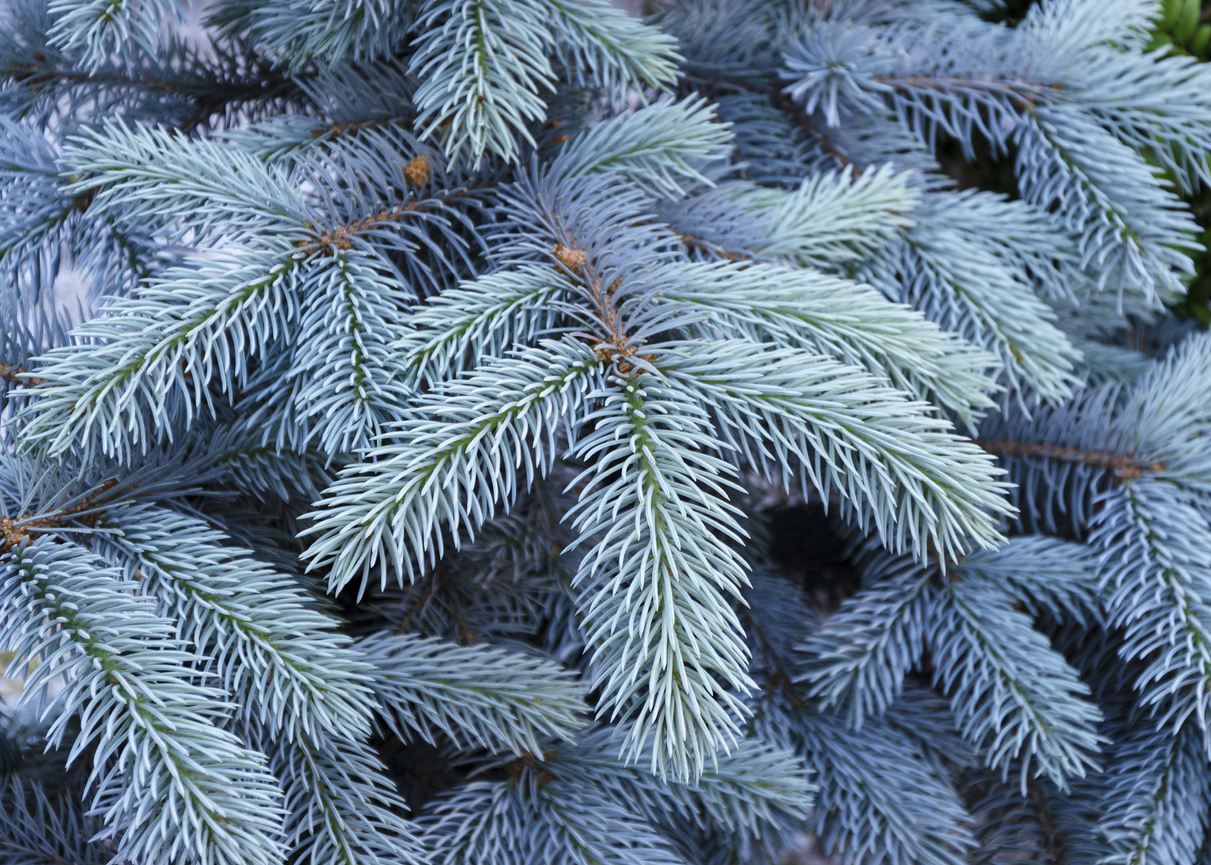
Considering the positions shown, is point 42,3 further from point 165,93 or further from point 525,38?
point 525,38

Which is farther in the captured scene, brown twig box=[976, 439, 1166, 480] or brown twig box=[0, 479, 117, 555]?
brown twig box=[976, 439, 1166, 480]

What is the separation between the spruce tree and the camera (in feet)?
1.03

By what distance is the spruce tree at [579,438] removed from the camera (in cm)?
31

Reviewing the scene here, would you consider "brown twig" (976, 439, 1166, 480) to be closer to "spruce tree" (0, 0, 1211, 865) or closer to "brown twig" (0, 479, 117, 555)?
"spruce tree" (0, 0, 1211, 865)

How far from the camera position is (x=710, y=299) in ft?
1.21

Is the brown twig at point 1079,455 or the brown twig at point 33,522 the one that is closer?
the brown twig at point 33,522

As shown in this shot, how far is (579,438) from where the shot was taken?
0.44 m

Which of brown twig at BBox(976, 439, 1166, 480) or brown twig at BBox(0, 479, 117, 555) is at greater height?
brown twig at BBox(0, 479, 117, 555)

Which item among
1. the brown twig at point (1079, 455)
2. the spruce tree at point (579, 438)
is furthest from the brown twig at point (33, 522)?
the brown twig at point (1079, 455)

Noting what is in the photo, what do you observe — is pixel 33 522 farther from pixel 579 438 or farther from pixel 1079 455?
pixel 1079 455

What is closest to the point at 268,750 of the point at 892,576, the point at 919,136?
the point at 892,576

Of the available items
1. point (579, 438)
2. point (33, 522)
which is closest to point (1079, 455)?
point (579, 438)

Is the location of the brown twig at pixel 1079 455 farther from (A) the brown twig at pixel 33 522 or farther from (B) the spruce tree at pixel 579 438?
(A) the brown twig at pixel 33 522

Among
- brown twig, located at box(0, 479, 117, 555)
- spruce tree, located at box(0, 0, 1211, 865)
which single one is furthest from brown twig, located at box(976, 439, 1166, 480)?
brown twig, located at box(0, 479, 117, 555)
